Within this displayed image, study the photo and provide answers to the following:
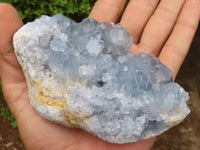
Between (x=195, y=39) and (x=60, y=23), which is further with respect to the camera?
(x=195, y=39)

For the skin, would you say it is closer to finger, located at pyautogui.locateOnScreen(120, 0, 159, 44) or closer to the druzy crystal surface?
finger, located at pyautogui.locateOnScreen(120, 0, 159, 44)

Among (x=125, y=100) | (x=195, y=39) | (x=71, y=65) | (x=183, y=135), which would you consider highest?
(x=71, y=65)

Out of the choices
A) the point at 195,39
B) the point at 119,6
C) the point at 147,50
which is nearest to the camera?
the point at 147,50

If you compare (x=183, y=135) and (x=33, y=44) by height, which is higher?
(x=33, y=44)

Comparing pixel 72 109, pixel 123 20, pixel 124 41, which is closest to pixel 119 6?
pixel 123 20

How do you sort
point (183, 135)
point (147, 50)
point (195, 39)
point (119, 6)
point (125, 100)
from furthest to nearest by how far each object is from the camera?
point (195, 39) → point (183, 135) → point (119, 6) → point (147, 50) → point (125, 100)

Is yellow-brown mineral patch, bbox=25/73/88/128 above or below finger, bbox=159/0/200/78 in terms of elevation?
below

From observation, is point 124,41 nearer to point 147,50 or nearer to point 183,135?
point 147,50

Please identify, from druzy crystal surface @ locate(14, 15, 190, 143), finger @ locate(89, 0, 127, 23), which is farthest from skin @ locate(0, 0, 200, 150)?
druzy crystal surface @ locate(14, 15, 190, 143)
